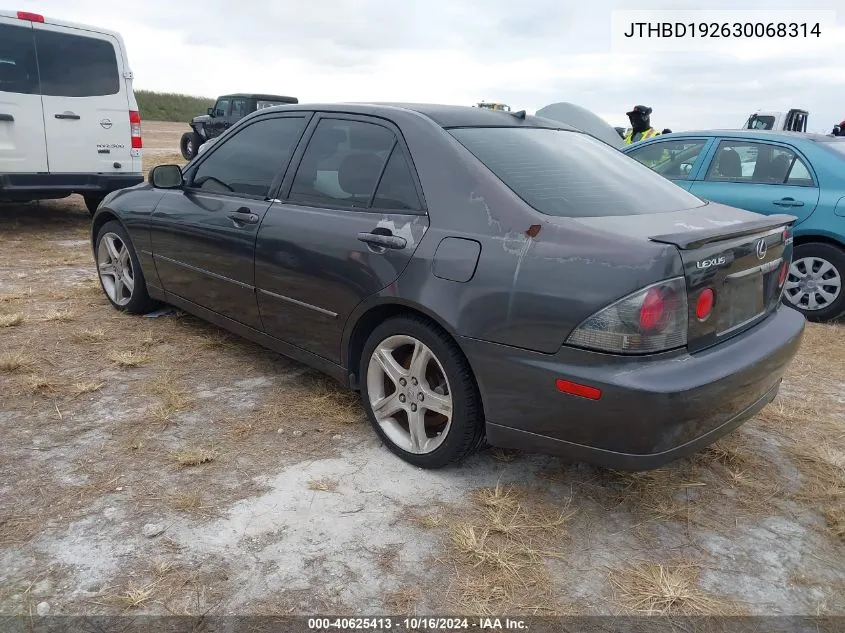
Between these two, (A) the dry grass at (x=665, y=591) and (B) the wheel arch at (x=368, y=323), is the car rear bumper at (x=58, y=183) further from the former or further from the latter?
(A) the dry grass at (x=665, y=591)

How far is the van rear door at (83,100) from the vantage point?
23.1ft

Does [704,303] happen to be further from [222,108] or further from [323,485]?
[222,108]

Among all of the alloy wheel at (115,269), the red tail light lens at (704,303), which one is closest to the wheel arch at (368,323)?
the red tail light lens at (704,303)

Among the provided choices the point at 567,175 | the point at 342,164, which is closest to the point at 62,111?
the point at 342,164

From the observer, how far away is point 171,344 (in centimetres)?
416

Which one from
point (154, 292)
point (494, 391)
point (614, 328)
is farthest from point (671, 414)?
point (154, 292)

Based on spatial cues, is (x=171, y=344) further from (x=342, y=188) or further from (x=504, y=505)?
(x=504, y=505)

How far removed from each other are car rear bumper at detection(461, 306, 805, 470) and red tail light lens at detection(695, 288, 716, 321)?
0.13m

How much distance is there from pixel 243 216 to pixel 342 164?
0.67 metres

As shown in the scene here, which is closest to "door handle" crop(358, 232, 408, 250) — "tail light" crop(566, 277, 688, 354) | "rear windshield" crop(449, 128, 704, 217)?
"rear windshield" crop(449, 128, 704, 217)

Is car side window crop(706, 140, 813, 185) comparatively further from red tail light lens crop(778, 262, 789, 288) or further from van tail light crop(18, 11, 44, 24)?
van tail light crop(18, 11, 44, 24)

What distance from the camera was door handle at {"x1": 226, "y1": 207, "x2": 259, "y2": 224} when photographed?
3.35 metres

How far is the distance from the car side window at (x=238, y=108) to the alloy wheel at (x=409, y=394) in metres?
17.1

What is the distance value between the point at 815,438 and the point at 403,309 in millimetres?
2143
